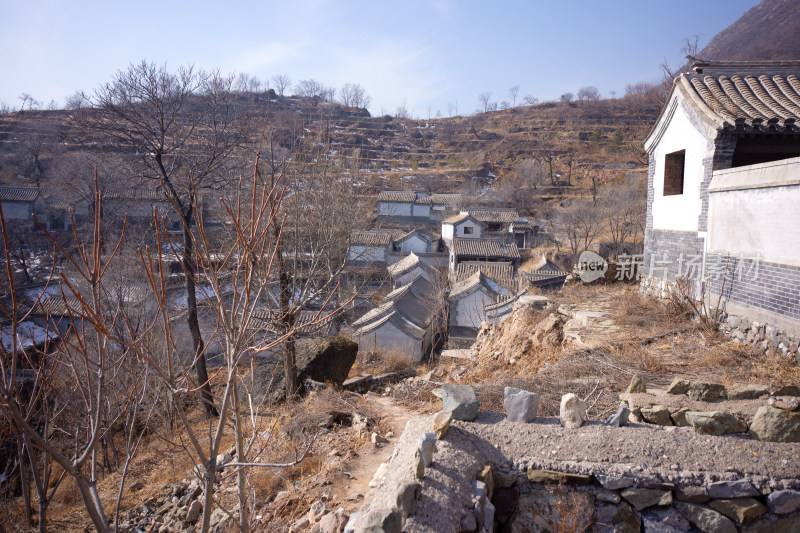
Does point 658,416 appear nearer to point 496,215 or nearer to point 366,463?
point 366,463

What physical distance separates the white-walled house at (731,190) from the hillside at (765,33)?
51.9 meters

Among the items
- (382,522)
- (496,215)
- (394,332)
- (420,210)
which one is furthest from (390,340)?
(420,210)

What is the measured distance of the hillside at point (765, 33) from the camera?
179 ft

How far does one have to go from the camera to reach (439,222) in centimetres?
4384

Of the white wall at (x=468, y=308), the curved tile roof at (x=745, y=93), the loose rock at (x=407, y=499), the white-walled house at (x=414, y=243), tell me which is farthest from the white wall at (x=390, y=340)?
the white-walled house at (x=414, y=243)

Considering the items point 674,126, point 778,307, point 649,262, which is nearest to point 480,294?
point 649,262

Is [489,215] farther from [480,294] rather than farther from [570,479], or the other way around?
[570,479]

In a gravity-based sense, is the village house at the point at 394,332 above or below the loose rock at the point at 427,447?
below

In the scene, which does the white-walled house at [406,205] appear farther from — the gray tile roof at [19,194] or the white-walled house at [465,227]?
the gray tile roof at [19,194]

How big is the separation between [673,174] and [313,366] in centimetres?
824

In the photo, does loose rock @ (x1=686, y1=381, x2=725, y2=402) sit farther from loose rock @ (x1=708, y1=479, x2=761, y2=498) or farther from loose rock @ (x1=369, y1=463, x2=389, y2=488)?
loose rock @ (x1=369, y1=463, x2=389, y2=488)

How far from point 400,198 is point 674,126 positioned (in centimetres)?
3527

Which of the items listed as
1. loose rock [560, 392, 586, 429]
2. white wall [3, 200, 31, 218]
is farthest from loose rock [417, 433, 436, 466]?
white wall [3, 200, 31, 218]

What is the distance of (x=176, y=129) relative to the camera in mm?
9008
